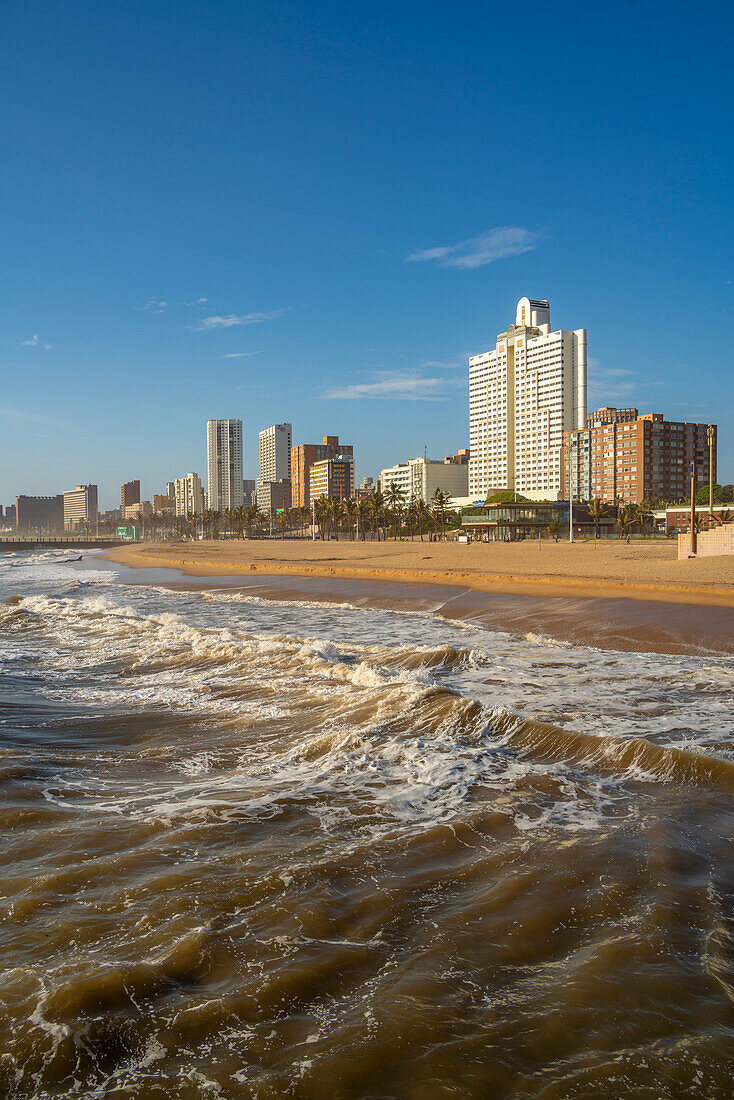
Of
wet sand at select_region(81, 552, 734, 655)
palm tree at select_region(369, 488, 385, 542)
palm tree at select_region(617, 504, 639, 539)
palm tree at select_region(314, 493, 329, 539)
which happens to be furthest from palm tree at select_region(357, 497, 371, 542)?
wet sand at select_region(81, 552, 734, 655)

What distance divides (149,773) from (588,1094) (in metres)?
5.34

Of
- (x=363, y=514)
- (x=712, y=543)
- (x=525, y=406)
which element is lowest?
(x=712, y=543)

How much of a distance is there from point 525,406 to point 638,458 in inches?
1677

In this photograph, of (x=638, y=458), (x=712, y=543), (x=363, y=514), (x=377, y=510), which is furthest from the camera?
(x=638, y=458)

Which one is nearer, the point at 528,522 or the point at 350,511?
the point at 528,522

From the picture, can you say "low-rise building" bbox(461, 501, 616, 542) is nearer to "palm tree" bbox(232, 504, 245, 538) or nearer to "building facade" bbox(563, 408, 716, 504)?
"building facade" bbox(563, 408, 716, 504)

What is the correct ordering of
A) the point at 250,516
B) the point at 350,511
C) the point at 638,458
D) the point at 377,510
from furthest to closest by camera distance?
1. the point at 250,516
2. the point at 638,458
3. the point at 377,510
4. the point at 350,511

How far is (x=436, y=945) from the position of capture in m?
3.92

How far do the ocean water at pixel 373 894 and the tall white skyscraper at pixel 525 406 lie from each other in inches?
6399

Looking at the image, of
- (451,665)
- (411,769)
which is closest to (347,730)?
(411,769)

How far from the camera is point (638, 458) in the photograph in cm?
15025

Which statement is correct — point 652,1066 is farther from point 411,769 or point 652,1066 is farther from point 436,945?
point 411,769

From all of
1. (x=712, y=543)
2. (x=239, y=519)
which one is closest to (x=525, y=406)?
(x=239, y=519)

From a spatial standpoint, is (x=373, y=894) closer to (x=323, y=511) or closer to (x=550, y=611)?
(x=550, y=611)
